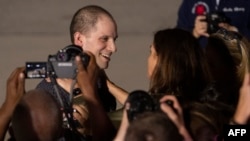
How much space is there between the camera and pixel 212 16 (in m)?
4.86

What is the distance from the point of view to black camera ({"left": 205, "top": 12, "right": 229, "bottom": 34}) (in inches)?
190

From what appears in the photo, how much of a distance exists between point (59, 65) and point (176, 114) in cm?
54

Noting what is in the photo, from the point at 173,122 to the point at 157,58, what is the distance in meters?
0.81

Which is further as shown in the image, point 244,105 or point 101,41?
→ point 101,41

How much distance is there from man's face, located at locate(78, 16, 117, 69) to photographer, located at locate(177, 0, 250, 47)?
70cm

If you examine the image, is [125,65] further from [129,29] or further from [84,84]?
[84,84]

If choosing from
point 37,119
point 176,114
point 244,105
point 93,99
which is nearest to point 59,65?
point 93,99

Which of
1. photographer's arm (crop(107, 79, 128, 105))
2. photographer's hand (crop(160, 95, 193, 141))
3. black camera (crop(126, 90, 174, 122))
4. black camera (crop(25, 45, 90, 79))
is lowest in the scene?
photographer's arm (crop(107, 79, 128, 105))

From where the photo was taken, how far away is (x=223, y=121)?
11.5 feet

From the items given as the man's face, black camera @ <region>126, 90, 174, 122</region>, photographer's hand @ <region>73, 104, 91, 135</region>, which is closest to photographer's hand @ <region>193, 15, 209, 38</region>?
the man's face

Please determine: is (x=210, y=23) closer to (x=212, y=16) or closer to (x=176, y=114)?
(x=212, y=16)

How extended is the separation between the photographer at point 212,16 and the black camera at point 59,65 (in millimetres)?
1545

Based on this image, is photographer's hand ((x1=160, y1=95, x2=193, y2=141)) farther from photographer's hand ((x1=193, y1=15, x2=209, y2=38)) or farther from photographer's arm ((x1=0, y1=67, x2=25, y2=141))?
photographer's hand ((x1=193, y1=15, x2=209, y2=38))

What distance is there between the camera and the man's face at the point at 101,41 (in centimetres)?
440
